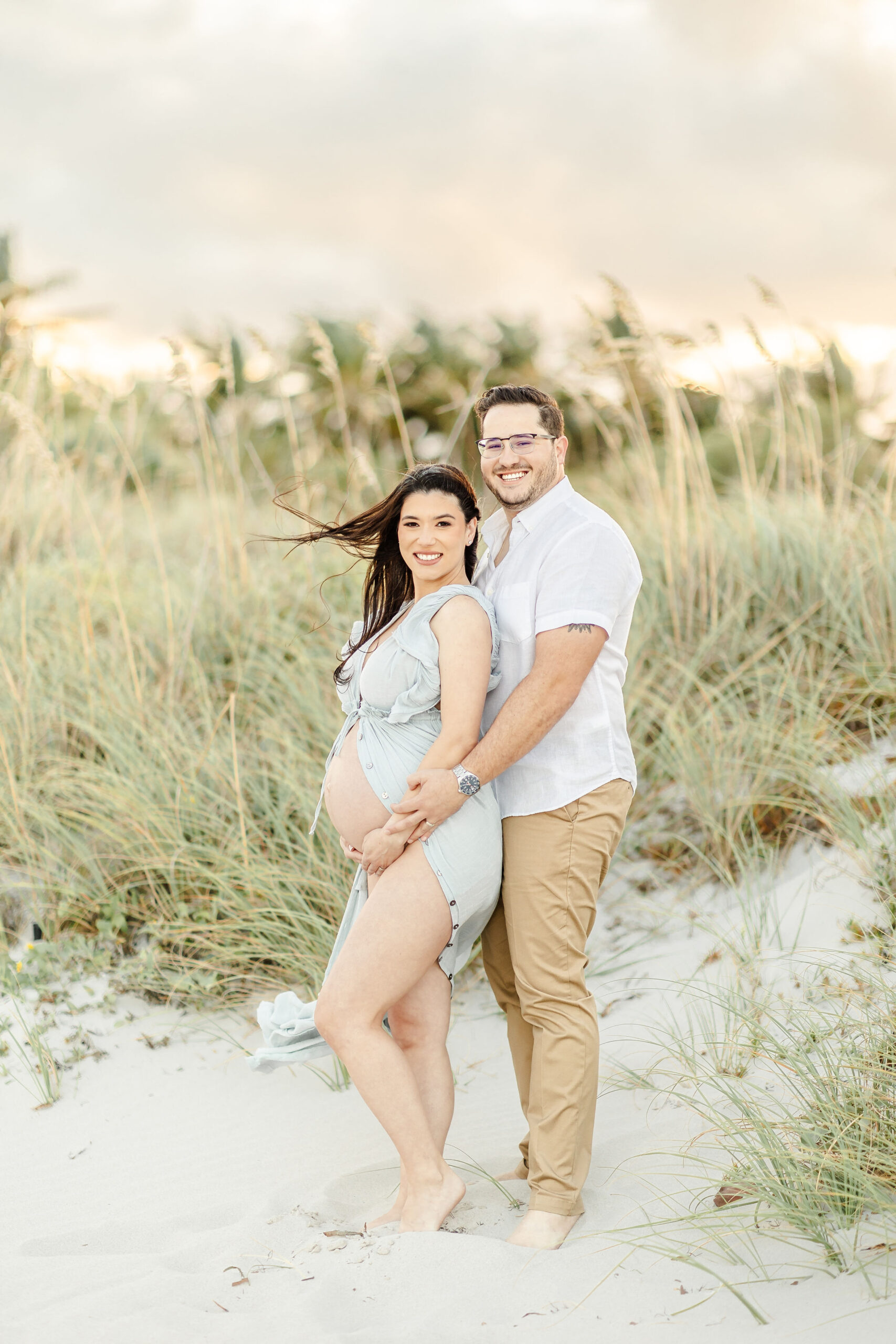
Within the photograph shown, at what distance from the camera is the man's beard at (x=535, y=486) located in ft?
9.60

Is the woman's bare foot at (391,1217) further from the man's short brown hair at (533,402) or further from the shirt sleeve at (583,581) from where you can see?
the man's short brown hair at (533,402)

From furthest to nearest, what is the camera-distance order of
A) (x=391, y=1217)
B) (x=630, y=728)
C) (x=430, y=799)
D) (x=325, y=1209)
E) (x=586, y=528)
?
(x=630, y=728)
(x=325, y=1209)
(x=391, y=1217)
(x=586, y=528)
(x=430, y=799)

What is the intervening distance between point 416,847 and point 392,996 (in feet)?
1.29

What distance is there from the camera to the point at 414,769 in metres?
2.84

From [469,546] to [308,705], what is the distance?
193 cm

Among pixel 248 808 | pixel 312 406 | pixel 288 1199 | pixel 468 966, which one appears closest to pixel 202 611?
pixel 248 808

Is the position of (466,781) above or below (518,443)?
below

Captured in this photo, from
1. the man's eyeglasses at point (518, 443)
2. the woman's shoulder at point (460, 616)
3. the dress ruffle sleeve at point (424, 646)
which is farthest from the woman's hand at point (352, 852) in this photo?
the man's eyeglasses at point (518, 443)

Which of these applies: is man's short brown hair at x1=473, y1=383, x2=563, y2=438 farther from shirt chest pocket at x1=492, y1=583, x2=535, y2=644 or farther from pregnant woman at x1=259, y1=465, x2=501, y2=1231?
shirt chest pocket at x1=492, y1=583, x2=535, y2=644

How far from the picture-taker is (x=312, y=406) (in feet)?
51.1

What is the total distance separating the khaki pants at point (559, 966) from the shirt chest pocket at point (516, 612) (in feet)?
1.52

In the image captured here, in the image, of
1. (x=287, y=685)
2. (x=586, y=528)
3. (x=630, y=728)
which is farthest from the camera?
(x=287, y=685)

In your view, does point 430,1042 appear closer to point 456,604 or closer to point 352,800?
point 352,800

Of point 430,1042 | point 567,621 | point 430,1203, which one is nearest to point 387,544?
point 567,621
